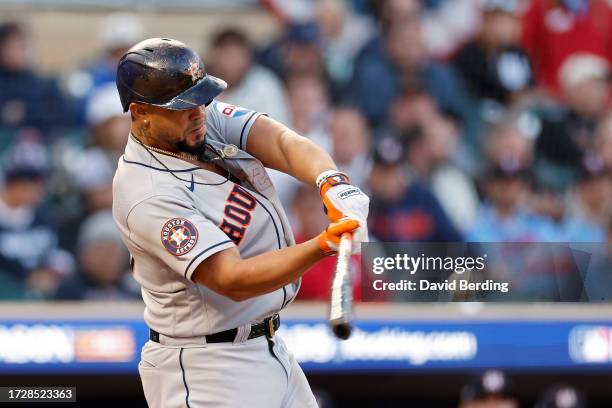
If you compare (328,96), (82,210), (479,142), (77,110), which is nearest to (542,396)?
(479,142)

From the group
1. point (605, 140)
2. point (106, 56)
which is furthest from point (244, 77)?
point (605, 140)

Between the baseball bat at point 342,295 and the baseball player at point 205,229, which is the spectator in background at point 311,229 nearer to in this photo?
the baseball player at point 205,229

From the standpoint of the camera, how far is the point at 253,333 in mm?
2641

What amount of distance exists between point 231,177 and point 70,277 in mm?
2392

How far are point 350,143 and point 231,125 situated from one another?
2.54 meters

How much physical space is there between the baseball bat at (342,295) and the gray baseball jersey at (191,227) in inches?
13.5

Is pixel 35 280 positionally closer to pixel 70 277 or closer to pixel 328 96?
pixel 70 277

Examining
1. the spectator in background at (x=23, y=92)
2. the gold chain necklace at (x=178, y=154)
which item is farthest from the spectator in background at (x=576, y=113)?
the gold chain necklace at (x=178, y=154)

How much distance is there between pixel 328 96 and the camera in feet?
18.2

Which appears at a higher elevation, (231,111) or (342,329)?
(231,111)

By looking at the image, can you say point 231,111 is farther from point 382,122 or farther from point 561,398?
point 382,122

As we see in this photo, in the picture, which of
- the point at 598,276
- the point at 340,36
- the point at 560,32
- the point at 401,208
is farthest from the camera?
the point at 560,32

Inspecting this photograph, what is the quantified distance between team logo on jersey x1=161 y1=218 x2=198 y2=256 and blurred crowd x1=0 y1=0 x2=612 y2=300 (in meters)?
2.28

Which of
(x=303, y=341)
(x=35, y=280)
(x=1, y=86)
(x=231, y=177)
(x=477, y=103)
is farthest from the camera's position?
(x=477, y=103)
